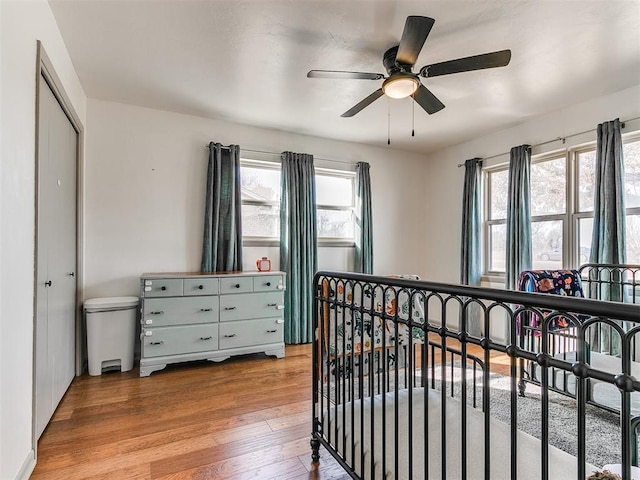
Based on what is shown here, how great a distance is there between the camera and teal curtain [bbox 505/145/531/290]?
3682 mm

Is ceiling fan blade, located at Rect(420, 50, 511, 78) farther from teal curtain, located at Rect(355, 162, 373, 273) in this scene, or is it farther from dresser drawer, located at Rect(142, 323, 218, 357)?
dresser drawer, located at Rect(142, 323, 218, 357)

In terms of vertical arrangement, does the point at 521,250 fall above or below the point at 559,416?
above

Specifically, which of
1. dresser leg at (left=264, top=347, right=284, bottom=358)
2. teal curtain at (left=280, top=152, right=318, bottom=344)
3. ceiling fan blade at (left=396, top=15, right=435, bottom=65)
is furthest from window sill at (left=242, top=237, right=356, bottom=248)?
ceiling fan blade at (left=396, top=15, right=435, bottom=65)

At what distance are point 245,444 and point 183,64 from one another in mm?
2737

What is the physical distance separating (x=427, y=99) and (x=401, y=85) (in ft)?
1.02

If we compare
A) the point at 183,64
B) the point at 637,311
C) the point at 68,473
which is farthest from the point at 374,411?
the point at 183,64

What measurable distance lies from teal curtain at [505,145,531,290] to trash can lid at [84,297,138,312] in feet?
12.7

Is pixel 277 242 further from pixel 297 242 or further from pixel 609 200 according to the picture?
pixel 609 200

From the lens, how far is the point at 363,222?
14.8ft

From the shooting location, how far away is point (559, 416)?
2.33 m

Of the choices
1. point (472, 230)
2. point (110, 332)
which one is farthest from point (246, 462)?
point (472, 230)

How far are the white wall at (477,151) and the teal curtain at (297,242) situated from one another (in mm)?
1986

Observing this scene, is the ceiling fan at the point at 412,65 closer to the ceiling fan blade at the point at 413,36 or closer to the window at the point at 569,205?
the ceiling fan blade at the point at 413,36

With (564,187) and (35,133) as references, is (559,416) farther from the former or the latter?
(35,133)
